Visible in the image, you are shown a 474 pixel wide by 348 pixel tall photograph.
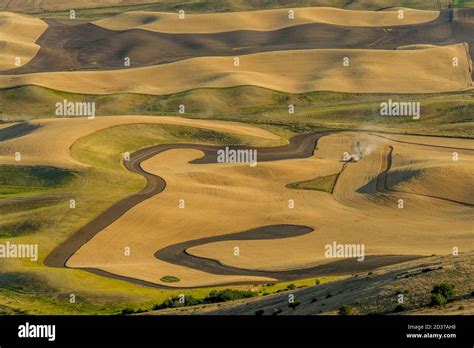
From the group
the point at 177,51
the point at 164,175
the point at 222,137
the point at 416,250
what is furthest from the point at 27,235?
the point at 177,51

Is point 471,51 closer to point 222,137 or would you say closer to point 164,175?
point 222,137

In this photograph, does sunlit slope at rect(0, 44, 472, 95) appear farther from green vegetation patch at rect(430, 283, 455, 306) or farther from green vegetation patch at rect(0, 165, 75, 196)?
green vegetation patch at rect(430, 283, 455, 306)

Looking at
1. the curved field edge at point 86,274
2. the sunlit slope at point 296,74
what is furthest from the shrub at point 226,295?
the sunlit slope at point 296,74

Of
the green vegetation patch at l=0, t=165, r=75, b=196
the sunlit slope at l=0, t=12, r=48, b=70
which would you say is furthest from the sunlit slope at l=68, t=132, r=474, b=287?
the sunlit slope at l=0, t=12, r=48, b=70

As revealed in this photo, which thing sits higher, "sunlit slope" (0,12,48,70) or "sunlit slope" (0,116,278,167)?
"sunlit slope" (0,12,48,70)

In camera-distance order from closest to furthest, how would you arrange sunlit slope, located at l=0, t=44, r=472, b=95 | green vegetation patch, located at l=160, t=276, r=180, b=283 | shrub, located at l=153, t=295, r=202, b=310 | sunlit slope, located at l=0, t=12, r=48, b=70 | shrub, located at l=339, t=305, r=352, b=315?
shrub, located at l=339, t=305, r=352, b=315 → shrub, located at l=153, t=295, r=202, b=310 → green vegetation patch, located at l=160, t=276, r=180, b=283 → sunlit slope, located at l=0, t=44, r=472, b=95 → sunlit slope, located at l=0, t=12, r=48, b=70
